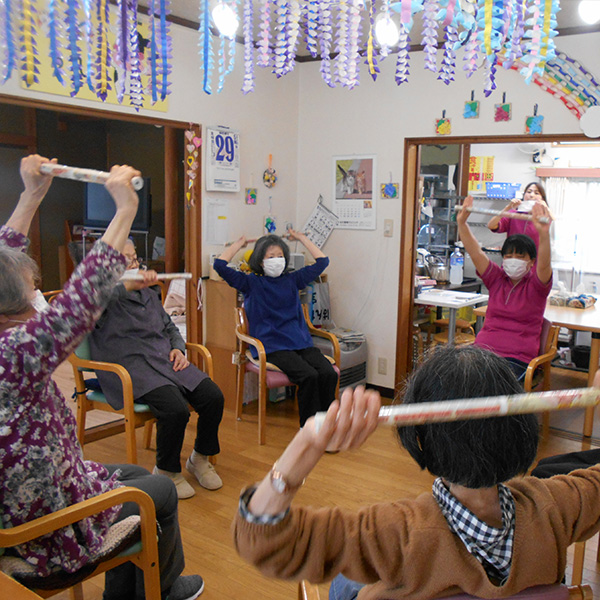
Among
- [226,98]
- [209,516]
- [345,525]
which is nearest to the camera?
[345,525]

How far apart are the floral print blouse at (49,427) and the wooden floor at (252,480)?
0.80 m

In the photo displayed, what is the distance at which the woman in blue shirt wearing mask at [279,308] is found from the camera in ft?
11.8

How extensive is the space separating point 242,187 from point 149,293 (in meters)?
1.49

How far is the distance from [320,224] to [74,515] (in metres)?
3.47

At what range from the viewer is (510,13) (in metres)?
2.44

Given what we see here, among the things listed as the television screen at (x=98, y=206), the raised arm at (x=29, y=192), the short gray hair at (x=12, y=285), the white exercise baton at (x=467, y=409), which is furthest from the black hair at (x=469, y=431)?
the television screen at (x=98, y=206)

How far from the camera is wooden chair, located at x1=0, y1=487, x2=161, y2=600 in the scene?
1323 mm

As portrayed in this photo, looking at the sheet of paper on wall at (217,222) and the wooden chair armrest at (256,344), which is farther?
the sheet of paper on wall at (217,222)

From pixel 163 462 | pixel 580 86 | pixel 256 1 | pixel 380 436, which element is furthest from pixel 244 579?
pixel 580 86

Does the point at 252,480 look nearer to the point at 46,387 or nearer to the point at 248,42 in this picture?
the point at 46,387

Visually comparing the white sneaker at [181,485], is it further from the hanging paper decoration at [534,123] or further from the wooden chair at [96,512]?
the hanging paper decoration at [534,123]

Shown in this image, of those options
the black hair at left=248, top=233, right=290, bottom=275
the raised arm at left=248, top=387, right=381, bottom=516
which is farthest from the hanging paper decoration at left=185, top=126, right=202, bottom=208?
the raised arm at left=248, top=387, right=381, bottom=516

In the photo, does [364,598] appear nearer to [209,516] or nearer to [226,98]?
[209,516]

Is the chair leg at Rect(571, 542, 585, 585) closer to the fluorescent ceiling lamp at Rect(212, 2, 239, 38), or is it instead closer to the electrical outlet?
the fluorescent ceiling lamp at Rect(212, 2, 239, 38)
